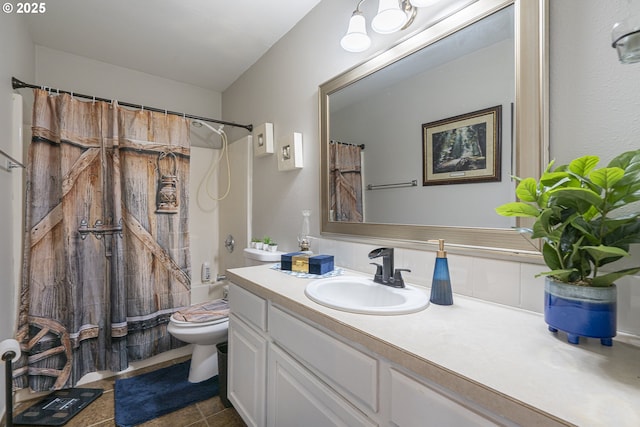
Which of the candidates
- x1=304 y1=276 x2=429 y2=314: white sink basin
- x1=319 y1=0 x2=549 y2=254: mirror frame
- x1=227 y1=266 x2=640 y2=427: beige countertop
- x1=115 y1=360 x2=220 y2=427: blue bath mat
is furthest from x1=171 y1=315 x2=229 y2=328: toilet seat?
x1=319 y1=0 x2=549 y2=254: mirror frame

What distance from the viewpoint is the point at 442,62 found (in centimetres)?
113

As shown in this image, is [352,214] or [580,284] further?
[352,214]

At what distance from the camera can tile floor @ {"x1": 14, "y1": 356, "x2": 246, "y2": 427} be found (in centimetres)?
156

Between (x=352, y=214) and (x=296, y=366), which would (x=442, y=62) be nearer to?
(x=352, y=214)

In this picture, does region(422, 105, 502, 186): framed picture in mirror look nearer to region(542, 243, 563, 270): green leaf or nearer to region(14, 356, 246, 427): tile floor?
region(542, 243, 563, 270): green leaf

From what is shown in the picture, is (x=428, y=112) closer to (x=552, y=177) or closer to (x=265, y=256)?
(x=552, y=177)

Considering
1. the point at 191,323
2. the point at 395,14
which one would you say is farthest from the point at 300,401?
the point at 395,14

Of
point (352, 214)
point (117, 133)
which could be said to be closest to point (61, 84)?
point (117, 133)

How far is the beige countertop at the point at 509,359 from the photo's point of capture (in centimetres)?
47

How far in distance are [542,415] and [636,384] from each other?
0.24m

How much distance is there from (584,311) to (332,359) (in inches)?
24.8

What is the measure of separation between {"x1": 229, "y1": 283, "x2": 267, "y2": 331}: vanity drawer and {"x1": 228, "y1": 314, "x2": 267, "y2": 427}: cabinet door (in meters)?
0.04

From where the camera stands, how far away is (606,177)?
0.60m

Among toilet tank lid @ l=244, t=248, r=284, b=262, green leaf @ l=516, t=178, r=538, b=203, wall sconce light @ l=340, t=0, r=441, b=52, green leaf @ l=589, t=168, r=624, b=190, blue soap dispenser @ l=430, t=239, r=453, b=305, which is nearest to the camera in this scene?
green leaf @ l=589, t=168, r=624, b=190
